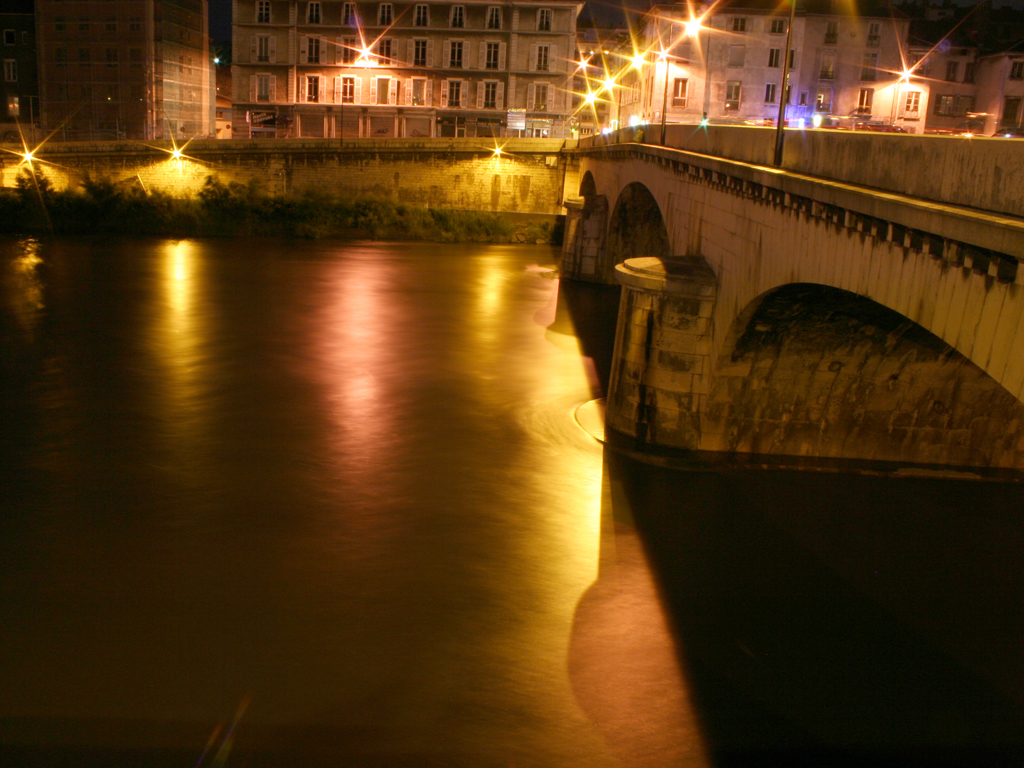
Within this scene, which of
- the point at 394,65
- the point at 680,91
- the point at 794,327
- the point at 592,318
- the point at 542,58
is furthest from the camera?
the point at 542,58

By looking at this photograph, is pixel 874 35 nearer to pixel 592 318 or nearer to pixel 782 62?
pixel 782 62

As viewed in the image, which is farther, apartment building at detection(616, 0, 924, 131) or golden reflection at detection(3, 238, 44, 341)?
apartment building at detection(616, 0, 924, 131)

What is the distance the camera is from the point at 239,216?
45031mm

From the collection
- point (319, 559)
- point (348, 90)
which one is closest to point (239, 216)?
point (348, 90)

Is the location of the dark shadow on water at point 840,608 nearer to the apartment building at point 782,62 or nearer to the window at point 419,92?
the apartment building at point 782,62

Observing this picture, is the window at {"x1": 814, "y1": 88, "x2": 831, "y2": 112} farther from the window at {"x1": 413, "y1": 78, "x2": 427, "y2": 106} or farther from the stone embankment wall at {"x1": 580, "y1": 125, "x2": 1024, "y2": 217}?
the stone embankment wall at {"x1": 580, "y1": 125, "x2": 1024, "y2": 217}

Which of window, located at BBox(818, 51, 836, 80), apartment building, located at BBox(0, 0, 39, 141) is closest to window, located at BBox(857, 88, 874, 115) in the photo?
window, located at BBox(818, 51, 836, 80)

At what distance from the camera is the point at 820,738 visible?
8.88 meters

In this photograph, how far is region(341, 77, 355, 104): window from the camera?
53.9m

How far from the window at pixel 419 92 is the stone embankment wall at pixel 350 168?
29.4ft

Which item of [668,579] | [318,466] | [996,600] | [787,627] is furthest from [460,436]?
[996,600]

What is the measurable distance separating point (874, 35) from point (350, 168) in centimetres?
2592

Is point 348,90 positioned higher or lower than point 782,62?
lower

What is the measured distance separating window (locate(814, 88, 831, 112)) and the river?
34.5m
